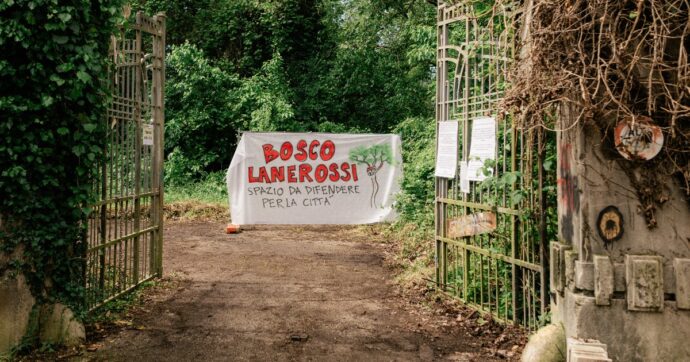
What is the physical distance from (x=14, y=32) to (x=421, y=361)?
4.15m

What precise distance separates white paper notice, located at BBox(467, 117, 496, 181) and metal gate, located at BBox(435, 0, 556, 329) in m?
0.08

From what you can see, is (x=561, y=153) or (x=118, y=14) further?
(x=118, y=14)

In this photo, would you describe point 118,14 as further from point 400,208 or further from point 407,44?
point 407,44

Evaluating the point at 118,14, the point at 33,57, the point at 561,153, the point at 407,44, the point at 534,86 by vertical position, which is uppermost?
the point at 407,44

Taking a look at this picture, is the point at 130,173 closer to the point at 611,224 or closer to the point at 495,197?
the point at 495,197

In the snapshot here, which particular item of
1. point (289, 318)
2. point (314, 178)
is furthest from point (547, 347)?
point (314, 178)

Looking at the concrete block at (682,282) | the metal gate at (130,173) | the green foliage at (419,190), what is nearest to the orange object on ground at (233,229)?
the green foliage at (419,190)

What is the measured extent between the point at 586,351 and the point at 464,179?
271cm

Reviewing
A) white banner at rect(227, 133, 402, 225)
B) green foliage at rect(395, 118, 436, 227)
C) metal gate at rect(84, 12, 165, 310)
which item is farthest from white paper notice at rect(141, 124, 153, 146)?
green foliage at rect(395, 118, 436, 227)

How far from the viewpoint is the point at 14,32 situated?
447cm

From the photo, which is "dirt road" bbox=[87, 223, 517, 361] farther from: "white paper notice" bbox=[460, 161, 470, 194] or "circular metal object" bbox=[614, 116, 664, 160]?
"circular metal object" bbox=[614, 116, 664, 160]

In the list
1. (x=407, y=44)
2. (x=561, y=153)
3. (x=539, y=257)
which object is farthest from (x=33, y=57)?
(x=407, y=44)

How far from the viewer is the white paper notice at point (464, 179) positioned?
6.06m

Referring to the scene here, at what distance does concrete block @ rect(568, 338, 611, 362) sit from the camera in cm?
357
